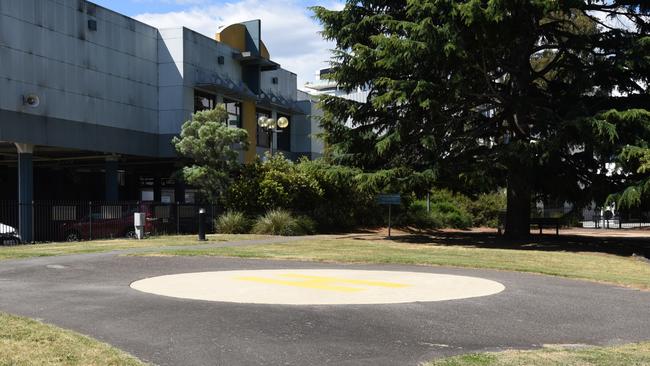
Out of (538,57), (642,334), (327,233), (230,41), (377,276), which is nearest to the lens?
(642,334)

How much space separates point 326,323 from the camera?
775cm

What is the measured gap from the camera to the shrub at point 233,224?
28.6 meters

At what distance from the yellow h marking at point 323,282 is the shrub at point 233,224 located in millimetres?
16044

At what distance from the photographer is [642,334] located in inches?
300

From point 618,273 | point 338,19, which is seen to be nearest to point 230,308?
point 618,273

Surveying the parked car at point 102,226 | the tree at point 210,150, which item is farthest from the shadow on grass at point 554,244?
the parked car at point 102,226

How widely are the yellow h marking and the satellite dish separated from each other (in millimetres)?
21389

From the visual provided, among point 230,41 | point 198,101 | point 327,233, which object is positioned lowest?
point 327,233

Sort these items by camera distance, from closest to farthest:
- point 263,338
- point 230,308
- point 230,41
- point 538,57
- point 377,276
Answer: point 263,338
point 230,308
point 377,276
point 538,57
point 230,41

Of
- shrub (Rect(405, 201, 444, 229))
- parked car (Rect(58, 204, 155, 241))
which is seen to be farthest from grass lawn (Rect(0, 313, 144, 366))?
shrub (Rect(405, 201, 444, 229))

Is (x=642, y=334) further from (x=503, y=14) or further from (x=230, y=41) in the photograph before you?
(x=230, y=41)

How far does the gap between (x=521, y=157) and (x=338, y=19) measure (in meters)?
9.82

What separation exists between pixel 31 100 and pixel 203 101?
37.8ft

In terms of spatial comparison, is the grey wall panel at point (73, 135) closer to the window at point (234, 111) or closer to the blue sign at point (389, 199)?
the window at point (234, 111)
